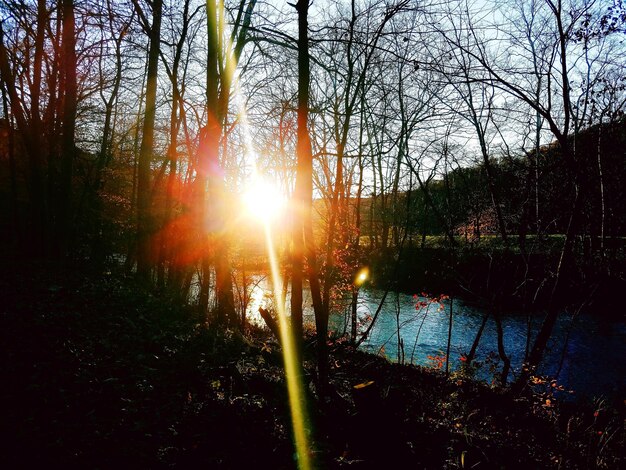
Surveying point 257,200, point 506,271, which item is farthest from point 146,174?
point 506,271

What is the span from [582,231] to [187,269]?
12.7 m

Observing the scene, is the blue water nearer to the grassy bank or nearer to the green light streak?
the grassy bank

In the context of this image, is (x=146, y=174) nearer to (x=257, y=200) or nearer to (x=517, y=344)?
(x=257, y=200)

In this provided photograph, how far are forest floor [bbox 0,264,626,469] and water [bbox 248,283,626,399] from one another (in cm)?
347

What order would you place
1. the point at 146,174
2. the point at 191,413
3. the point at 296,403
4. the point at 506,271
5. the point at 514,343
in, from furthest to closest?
the point at 506,271
the point at 514,343
the point at 146,174
the point at 296,403
the point at 191,413

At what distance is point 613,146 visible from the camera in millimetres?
10492

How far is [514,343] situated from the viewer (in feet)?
43.4

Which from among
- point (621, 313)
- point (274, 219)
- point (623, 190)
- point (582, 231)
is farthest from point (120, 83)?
point (621, 313)

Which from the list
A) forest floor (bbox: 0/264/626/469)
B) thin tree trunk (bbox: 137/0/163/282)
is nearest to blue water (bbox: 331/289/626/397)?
forest floor (bbox: 0/264/626/469)

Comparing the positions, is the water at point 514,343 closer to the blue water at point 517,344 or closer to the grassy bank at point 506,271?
the blue water at point 517,344

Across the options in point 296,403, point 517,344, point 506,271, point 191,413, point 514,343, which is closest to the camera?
point 191,413

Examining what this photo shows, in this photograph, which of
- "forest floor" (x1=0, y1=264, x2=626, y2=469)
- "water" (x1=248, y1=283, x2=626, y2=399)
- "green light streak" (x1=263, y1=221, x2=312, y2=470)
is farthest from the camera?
"water" (x1=248, y1=283, x2=626, y2=399)

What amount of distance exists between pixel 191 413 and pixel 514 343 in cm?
1252

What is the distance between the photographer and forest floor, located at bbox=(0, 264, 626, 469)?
11.6ft
